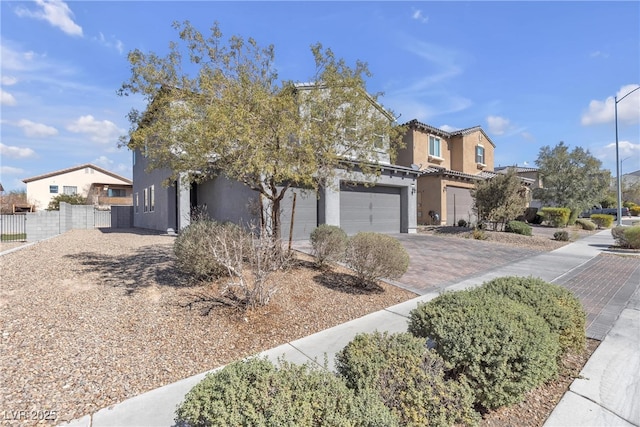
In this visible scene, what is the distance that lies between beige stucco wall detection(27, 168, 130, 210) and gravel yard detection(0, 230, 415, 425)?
139 ft

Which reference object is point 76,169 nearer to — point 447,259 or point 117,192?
point 117,192

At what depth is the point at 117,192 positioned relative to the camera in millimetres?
42219

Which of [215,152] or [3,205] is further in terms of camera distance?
[3,205]

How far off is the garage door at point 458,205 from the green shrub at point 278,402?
71.4 ft

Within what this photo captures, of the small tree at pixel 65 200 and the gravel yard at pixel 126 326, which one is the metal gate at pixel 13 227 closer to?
the gravel yard at pixel 126 326

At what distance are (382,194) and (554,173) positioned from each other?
19829 mm

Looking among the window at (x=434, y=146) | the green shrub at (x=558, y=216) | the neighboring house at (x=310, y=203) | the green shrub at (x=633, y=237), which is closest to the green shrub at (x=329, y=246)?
the neighboring house at (x=310, y=203)

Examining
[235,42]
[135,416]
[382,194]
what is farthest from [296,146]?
[382,194]

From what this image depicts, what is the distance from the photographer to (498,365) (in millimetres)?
2785

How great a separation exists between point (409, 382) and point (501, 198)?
57.0ft

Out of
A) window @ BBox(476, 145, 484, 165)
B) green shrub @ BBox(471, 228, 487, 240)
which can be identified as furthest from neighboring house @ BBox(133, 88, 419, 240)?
window @ BBox(476, 145, 484, 165)

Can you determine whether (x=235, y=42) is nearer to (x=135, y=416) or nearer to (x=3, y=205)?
(x=135, y=416)

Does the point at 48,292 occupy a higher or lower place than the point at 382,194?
lower

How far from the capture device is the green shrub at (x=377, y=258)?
648 centimetres
